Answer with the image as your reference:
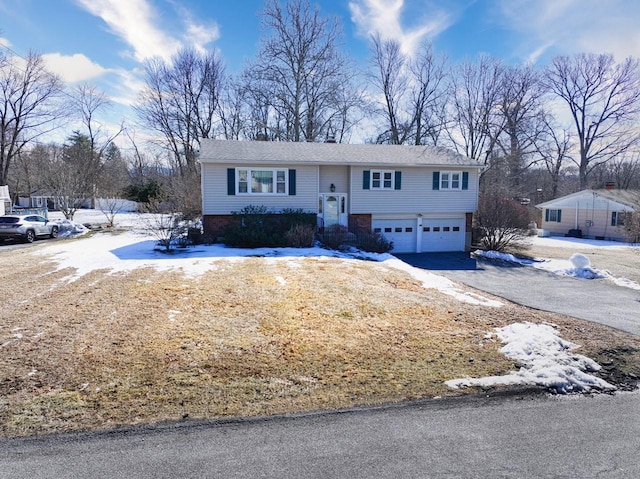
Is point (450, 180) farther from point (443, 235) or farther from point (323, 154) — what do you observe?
point (323, 154)

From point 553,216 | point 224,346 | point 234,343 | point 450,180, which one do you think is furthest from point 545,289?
point 553,216

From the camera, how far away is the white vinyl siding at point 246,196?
17062 millimetres

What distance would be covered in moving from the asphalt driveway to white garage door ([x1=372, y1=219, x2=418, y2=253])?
1.15m

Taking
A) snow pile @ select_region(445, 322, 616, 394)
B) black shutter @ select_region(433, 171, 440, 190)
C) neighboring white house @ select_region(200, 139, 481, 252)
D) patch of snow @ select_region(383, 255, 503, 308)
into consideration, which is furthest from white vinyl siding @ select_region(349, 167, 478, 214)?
snow pile @ select_region(445, 322, 616, 394)

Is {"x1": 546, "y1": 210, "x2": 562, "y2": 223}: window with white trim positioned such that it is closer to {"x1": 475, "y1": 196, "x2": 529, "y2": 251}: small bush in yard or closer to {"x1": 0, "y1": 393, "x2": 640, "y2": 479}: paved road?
{"x1": 475, "y1": 196, "x2": 529, "y2": 251}: small bush in yard

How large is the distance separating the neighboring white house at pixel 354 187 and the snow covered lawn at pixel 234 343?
7.59 metres

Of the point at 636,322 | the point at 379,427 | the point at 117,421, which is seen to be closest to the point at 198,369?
the point at 117,421

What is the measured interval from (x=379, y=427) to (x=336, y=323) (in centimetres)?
311

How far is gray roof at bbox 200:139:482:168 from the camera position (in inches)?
685

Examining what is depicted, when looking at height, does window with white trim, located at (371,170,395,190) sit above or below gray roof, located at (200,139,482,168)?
below

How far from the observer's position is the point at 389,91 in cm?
3759

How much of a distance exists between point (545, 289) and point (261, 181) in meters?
12.0

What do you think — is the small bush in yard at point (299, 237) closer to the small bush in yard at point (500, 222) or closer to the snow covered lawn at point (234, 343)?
the snow covered lawn at point (234, 343)

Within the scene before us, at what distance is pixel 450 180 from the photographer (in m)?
19.8
